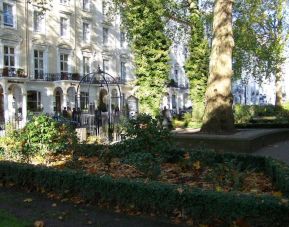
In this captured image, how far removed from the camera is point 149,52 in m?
26.0

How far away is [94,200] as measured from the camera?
6895 mm

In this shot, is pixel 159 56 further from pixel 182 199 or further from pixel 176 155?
pixel 182 199

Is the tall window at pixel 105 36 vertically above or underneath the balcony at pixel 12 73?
above

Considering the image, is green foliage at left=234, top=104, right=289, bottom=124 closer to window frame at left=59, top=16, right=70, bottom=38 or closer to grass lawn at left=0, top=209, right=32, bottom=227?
window frame at left=59, top=16, right=70, bottom=38

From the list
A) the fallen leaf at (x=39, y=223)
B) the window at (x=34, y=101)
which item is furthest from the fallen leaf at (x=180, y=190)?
the window at (x=34, y=101)

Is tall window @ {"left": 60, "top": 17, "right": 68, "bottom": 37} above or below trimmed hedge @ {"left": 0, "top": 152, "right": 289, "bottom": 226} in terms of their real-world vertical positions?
above

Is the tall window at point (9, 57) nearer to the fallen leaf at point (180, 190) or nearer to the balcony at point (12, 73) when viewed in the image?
the balcony at point (12, 73)

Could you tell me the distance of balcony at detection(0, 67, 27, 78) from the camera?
121 feet

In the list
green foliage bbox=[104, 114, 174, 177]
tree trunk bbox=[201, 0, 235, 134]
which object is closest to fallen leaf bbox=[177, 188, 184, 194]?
green foliage bbox=[104, 114, 174, 177]

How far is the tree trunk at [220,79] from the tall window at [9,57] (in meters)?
26.9

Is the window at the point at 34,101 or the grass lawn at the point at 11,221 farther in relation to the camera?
the window at the point at 34,101

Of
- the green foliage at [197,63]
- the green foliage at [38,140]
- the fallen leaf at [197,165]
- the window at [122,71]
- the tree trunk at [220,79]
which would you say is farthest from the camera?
the window at [122,71]

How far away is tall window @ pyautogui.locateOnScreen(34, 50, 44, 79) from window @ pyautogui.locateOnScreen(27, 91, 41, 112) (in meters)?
1.67

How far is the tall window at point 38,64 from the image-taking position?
136 feet
